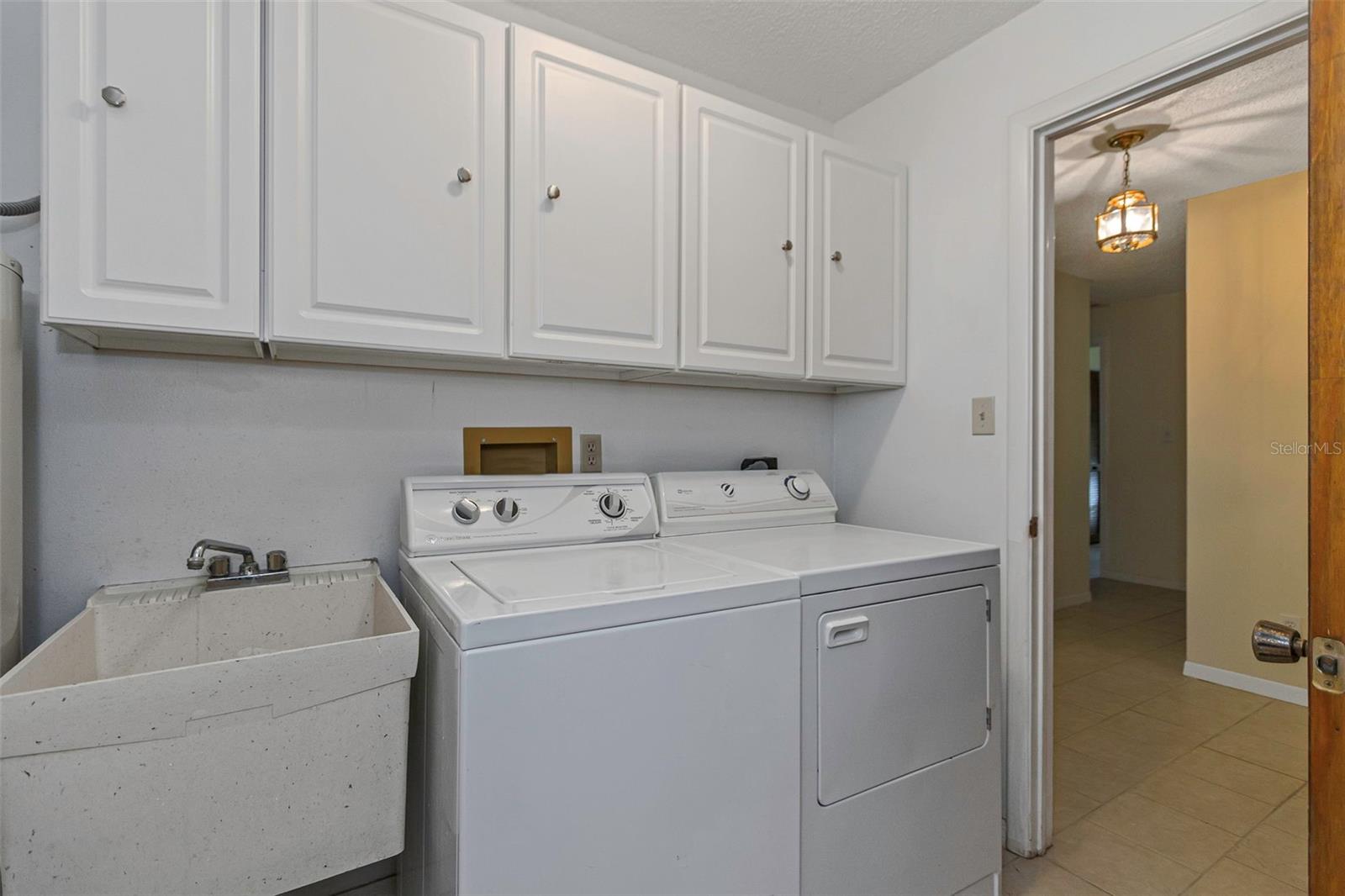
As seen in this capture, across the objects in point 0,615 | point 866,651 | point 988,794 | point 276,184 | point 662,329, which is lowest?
point 988,794

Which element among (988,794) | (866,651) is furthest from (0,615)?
(988,794)

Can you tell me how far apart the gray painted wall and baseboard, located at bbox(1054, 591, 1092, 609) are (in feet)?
14.5

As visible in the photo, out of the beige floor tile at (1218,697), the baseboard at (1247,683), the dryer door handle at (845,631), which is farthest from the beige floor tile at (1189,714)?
the dryer door handle at (845,631)

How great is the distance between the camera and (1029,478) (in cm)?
186

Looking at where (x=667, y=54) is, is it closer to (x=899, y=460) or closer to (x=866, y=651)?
(x=899, y=460)

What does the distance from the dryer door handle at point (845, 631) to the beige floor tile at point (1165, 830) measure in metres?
1.40

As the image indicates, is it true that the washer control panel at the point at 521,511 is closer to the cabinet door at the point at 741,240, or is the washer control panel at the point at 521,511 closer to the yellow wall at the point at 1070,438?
the cabinet door at the point at 741,240

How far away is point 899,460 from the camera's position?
2.27 m

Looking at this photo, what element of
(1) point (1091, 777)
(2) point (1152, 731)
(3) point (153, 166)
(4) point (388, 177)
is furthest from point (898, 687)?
(2) point (1152, 731)

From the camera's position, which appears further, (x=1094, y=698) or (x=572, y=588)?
(x=1094, y=698)

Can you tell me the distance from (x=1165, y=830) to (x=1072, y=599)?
124 inches

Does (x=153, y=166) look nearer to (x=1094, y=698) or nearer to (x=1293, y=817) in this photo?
(x=1293, y=817)

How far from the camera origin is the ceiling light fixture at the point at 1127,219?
2.69 m

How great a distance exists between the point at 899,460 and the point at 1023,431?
47 centimetres
